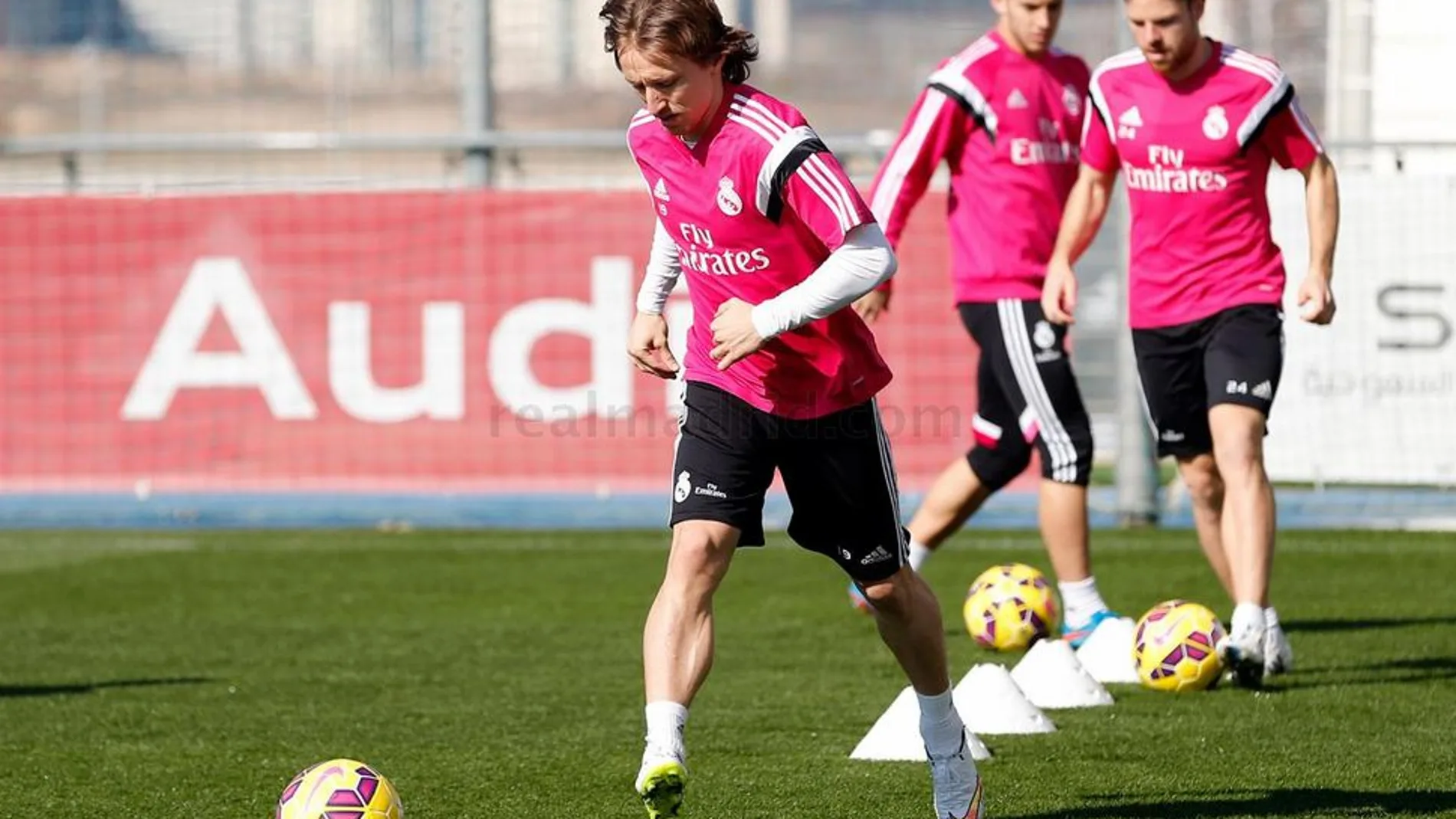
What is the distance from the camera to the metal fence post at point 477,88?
46.1 feet

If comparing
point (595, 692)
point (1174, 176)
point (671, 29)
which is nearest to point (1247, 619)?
point (1174, 176)

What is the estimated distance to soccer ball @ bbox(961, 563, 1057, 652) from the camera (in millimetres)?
8430

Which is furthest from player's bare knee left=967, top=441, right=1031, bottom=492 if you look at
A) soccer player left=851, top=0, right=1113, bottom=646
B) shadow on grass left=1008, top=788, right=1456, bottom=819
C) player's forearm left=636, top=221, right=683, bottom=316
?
player's forearm left=636, top=221, right=683, bottom=316

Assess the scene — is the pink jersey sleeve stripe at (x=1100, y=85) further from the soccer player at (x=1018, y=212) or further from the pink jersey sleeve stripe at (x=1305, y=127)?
the soccer player at (x=1018, y=212)

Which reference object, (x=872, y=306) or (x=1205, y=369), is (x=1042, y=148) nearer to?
(x=872, y=306)

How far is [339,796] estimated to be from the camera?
5.09 metres

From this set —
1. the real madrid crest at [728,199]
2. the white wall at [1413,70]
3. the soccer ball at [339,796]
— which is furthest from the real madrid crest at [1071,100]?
the white wall at [1413,70]

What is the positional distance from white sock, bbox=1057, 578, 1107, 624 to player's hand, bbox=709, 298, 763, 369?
12.5ft

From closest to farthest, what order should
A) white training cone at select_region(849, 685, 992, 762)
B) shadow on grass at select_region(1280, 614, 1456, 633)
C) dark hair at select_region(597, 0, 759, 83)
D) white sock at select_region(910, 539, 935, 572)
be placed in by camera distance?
dark hair at select_region(597, 0, 759, 83) → white training cone at select_region(849, 685, 992, 762) → shadow on grass at select_region(1280, 614, 1456, 633) → white sock at select_region(910, 539, 935, 572)

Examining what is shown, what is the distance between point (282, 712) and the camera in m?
7.40

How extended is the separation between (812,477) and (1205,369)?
2.89 m

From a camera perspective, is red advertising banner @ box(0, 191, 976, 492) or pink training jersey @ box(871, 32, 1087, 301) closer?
pink training jersey @ box(871, 32, 1087, 301)

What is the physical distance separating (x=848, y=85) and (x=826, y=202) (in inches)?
400

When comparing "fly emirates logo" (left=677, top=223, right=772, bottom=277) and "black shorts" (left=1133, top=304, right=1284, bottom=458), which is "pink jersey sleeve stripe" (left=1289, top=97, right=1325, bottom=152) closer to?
"black shorts" (left=1133, top=304, right=1284, bottom=458)
